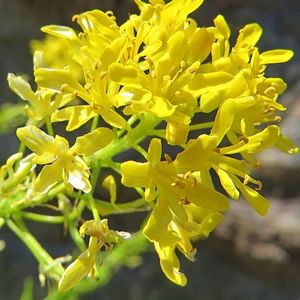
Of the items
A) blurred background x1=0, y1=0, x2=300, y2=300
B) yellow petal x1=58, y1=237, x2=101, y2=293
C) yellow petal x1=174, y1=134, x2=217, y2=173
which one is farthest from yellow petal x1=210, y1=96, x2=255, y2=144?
blurred background x1=0, y1=0, x2=300, y2=300

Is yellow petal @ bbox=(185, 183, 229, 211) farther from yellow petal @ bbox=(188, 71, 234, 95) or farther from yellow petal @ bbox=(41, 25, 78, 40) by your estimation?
yellow petal @ bbox=(41, 25, 78, 40)

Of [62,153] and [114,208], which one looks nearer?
[62,153]

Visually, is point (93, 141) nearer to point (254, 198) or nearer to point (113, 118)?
point (113, 118)

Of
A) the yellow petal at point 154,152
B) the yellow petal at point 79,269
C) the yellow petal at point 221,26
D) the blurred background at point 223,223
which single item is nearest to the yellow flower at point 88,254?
the yellow petal at point 79,269

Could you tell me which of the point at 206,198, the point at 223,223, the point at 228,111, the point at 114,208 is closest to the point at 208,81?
the point at 228,111

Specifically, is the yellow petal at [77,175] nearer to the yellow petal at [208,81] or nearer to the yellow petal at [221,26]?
the yellow petal at [208,81]

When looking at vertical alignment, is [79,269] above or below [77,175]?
below

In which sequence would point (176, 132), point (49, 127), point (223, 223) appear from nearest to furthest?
point (176, 132) < point (49, 127) < point (223, 223)
